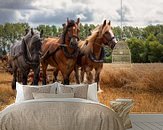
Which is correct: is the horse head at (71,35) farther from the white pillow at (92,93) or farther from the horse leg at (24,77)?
the white pillow at (92,93)

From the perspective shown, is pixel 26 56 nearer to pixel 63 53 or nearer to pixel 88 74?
pixel 63 53

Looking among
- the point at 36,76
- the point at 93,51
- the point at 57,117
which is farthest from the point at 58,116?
the point at 93,51

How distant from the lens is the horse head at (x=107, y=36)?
6.72 meters

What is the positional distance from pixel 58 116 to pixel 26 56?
1.96m

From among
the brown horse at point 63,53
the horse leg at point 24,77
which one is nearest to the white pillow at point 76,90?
the brown horse at point 63,53

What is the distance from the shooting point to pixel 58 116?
15.9 ft

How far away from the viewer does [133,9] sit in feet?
23.6

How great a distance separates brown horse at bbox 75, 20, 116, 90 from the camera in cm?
679

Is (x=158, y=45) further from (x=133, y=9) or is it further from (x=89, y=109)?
(x=89, y=109)

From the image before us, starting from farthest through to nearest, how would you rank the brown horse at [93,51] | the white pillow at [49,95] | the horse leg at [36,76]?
the brown horse at [93,51]
the horse leg at [36,76]
the white pillow at [49,95]

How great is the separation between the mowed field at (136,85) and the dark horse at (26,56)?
110 cm

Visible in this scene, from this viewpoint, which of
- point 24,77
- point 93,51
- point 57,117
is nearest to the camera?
point 57,117

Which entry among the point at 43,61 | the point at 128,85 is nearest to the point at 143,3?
the point at 128,85

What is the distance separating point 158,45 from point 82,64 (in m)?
1.35
